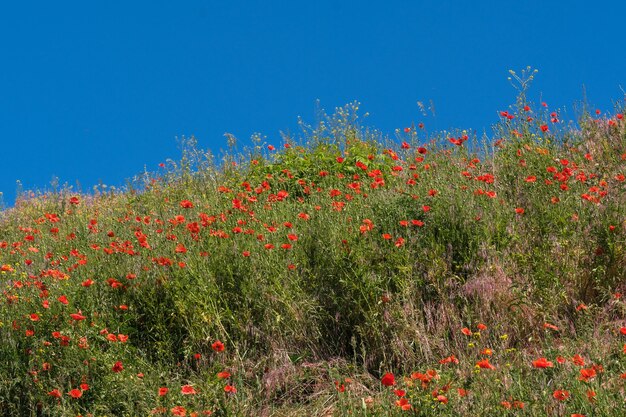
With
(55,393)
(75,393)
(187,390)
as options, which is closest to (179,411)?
(187,390)

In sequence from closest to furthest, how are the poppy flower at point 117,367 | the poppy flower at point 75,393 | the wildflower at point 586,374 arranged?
the wildflower at point 586,374, the poppy flower at point 75,393, the poppy flower at point 117,367

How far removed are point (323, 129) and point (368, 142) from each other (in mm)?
649

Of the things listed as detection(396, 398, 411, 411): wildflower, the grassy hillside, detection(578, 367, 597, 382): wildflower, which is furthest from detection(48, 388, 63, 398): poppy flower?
detection(578, 367, 597, 382): wildflower

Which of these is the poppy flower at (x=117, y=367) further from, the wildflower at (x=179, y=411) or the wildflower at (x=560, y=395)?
the wildflower at (x=560, y=395)

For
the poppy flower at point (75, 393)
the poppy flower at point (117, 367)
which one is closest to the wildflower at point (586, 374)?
the poppy flower at point (117, 367)

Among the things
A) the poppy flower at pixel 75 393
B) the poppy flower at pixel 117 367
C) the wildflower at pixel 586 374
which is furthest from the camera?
the poppy flower at pixel 117 367

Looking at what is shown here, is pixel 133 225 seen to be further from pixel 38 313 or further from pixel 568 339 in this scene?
pixel 568 339

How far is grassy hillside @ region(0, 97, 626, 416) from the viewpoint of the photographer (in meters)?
5.14

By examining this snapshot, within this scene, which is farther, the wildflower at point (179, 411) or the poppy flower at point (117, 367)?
the poppy flower at point (117, 367)

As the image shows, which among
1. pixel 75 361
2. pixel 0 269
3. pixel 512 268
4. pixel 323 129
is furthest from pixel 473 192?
pixel 323 129

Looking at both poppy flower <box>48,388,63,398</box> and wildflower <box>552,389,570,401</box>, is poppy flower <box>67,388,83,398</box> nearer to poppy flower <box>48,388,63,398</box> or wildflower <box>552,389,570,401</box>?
poppy flower <box>48,388,63,398</box>

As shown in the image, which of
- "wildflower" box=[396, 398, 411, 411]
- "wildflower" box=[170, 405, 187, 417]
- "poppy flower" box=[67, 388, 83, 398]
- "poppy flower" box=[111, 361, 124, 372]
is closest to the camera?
"wildflower" box=[396, 398, 411, 411]

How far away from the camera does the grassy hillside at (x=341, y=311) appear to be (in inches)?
202

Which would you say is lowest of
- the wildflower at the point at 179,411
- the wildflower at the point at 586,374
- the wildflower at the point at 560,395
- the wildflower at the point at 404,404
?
the wildflower at the point at 560,395
